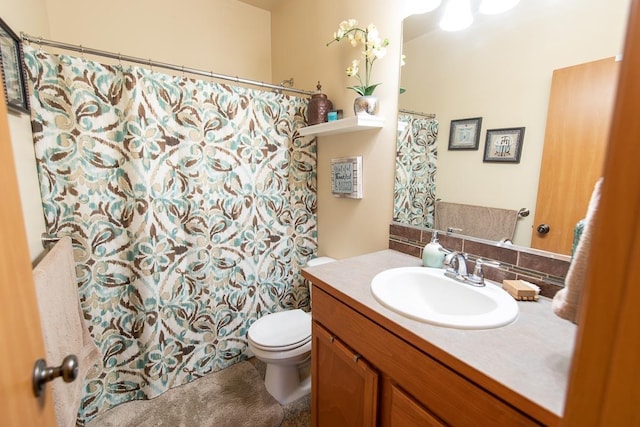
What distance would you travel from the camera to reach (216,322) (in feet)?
6.21

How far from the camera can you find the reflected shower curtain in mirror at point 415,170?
1.45m

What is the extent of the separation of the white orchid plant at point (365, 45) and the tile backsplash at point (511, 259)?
0.84 meters

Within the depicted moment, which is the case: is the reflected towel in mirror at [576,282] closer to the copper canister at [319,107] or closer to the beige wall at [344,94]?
the beige wall at [344,94]

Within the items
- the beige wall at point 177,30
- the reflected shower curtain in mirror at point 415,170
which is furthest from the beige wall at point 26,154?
the reflected shower curtain in mirror at point 415,170

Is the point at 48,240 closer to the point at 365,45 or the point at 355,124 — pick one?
the point at 355,124

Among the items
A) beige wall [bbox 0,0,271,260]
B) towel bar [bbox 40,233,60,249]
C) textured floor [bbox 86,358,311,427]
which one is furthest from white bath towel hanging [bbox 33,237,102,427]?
textured floor [bbox 86,358,311,427]

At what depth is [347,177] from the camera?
1.83 m

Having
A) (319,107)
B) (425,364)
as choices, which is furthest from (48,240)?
(425,364)

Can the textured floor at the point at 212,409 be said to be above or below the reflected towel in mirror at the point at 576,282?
below

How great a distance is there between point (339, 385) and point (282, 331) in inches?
23.6

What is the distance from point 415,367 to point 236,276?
1.39 meters

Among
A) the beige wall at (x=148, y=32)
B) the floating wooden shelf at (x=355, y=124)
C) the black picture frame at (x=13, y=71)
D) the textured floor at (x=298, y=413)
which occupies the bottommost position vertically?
the textured floor at (x=298, y=413)

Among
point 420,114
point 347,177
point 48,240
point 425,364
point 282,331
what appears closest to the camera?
point 425,364

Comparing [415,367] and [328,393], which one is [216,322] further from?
[415,367]
